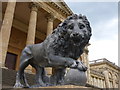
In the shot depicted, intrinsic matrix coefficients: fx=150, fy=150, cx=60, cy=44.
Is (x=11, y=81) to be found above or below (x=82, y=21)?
below

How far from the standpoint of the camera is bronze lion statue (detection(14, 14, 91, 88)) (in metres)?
2.71

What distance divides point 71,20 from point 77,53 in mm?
650

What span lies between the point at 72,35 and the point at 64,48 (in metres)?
0.33

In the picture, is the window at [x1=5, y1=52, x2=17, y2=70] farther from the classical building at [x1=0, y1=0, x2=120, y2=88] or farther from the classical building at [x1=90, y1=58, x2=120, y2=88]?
the classical building at [x1=90, y1=58, x2=120, y2=88]

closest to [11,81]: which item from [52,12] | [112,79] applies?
[52,12]

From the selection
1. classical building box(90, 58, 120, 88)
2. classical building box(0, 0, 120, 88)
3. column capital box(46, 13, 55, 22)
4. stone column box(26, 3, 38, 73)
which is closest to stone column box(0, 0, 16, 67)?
classical building box(0, 0, 120, 88)

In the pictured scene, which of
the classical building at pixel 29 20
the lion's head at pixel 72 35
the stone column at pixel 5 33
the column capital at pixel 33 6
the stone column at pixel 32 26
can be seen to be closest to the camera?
the lion's head at pixel 72 35

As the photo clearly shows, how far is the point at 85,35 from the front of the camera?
2746 mm

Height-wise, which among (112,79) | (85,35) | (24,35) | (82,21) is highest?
(24,35)

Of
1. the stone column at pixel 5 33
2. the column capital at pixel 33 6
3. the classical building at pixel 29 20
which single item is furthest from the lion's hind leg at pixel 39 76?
the column capital at pixel 33 6

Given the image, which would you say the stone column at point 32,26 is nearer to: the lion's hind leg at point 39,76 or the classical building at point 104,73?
the lion's hind leg at point 39,76

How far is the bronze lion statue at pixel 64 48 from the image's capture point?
271 cm

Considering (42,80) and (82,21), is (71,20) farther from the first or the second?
(42,80)

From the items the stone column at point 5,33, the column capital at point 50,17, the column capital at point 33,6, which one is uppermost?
the column capital at point 33,6
